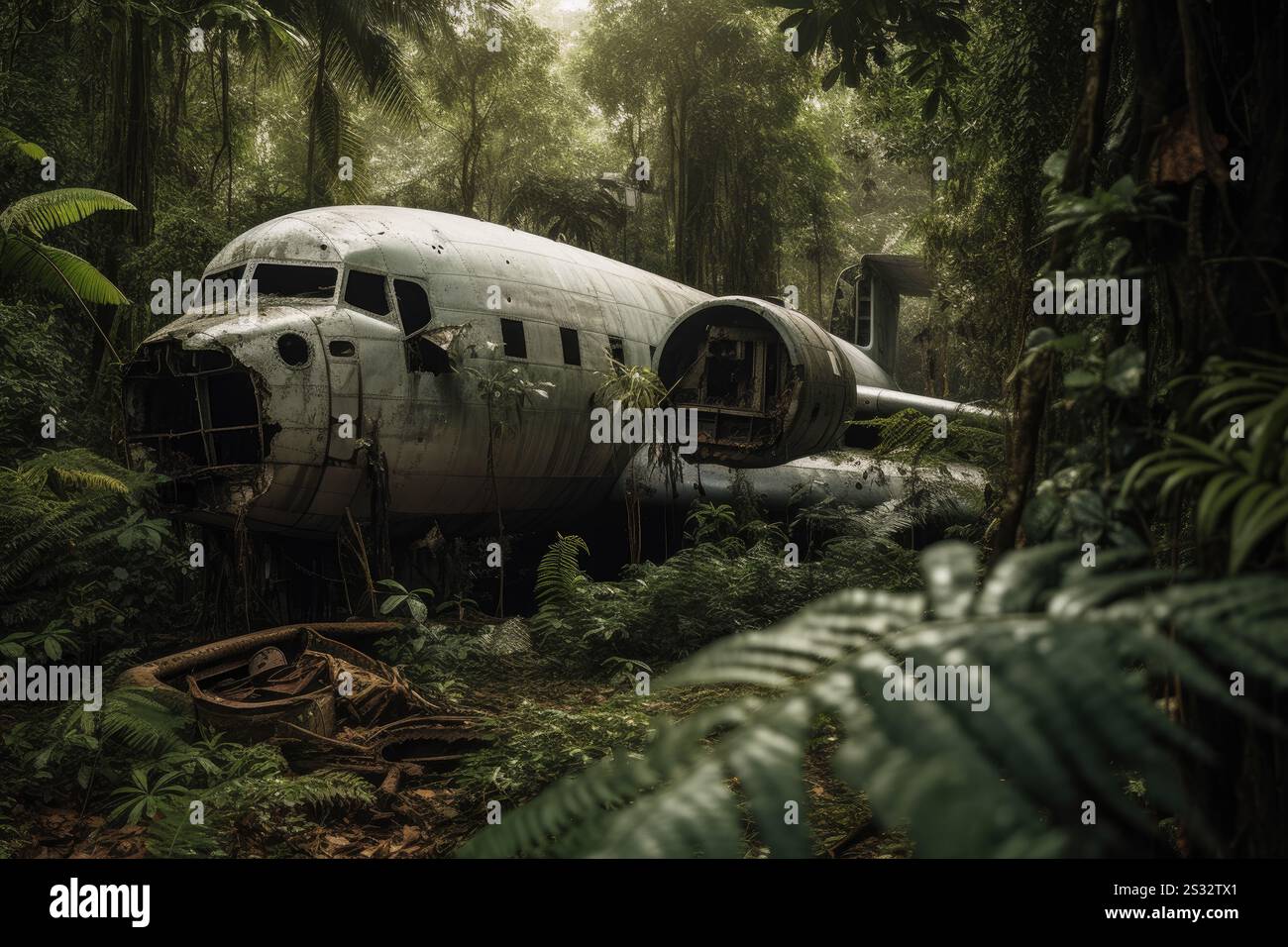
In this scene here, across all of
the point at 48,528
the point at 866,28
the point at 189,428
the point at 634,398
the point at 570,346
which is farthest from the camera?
the point at 570,346

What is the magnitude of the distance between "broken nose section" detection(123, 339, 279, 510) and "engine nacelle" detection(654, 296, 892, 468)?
15.4 ft

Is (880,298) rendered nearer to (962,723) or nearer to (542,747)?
(542,747)

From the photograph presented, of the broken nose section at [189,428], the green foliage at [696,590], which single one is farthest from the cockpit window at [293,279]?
the green foliage at [696,590]

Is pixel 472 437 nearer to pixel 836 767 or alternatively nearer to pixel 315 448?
pixel 315 448

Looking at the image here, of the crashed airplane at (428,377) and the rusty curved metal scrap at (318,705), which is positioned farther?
the crashed airplane at (428,377)

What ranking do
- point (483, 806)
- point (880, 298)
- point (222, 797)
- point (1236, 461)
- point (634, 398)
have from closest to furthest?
point (1236, 461) < point (222, 797) < point (483, 806) < point (634, 398) < point (880, 298)

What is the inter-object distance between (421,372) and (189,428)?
2.24 m

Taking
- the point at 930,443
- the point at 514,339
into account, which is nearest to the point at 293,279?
the point at 514,339

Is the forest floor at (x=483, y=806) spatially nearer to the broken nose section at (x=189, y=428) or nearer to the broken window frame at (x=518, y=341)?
the broken nose section at (x=189, y=428)

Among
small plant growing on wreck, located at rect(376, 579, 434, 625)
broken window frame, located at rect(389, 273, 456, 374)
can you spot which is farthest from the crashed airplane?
small plant growing on wreck, located at rect(376, 579, 434, 625)

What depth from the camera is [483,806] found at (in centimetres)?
598

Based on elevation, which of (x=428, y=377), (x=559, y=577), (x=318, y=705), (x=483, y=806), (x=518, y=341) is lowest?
(x=483, y=806)

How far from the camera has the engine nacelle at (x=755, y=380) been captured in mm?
10609

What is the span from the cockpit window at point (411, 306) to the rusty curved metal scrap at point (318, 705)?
3.45 metres
